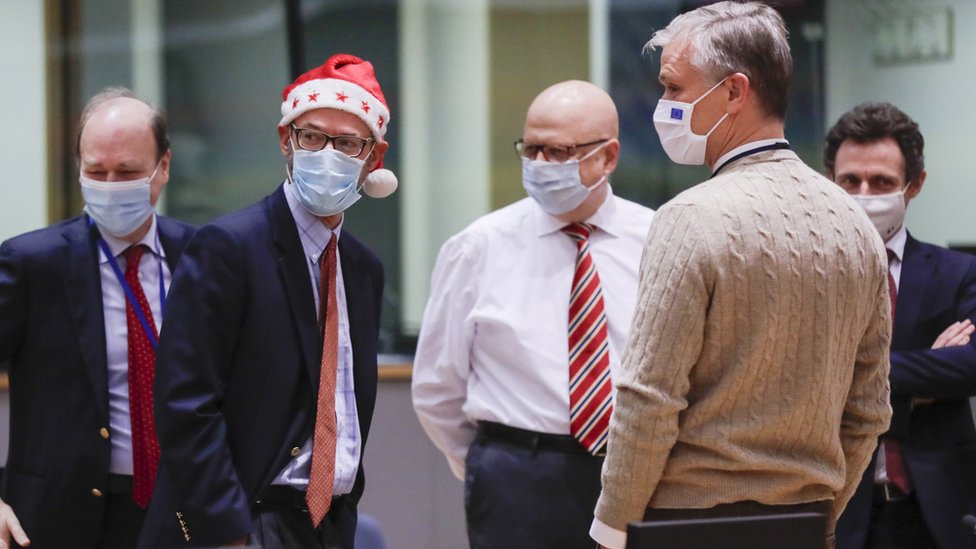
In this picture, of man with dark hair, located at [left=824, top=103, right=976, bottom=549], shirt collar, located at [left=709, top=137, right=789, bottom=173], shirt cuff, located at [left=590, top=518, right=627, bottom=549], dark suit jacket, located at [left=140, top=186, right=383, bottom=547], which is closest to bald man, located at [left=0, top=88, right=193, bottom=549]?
dark suit jacket, located at [left=140, top=186, right=383, bottom=547]

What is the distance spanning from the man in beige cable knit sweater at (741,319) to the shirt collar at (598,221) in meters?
1.18

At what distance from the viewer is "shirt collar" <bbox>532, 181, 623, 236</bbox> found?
347 cm

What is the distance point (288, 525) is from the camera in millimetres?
2486

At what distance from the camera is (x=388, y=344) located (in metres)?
4.75

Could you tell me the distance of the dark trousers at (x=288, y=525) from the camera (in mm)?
2453

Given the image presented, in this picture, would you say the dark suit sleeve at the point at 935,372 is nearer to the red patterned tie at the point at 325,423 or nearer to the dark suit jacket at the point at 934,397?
the dark suit jacket at the point at 934,397

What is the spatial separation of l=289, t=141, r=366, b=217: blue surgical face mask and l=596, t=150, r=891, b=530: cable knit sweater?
0.71 metres

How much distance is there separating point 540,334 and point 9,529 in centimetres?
133

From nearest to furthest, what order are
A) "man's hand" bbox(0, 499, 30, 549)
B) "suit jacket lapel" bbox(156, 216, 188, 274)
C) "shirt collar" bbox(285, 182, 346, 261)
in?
"shirt collar" bbox(285, 182, 346, 261) → "man's hand" bbox(0, 499, 30, 549) → "suit jacket lapel" bbox(156, 216, 188, 274)

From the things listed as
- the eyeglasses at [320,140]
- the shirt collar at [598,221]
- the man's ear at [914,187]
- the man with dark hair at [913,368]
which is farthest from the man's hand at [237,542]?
the man's ear at [914,187]

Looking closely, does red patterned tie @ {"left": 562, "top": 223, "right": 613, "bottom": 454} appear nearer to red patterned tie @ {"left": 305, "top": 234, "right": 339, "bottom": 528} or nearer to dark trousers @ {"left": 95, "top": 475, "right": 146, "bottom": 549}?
red patterned tie @ {"left": 305, "top": 234, "right": 339, "bottom": 528}

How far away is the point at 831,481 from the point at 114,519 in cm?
157

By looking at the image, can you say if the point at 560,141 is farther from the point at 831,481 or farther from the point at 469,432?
the point at 831,481

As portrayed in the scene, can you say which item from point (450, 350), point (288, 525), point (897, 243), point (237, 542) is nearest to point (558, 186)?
point (450, 350)
